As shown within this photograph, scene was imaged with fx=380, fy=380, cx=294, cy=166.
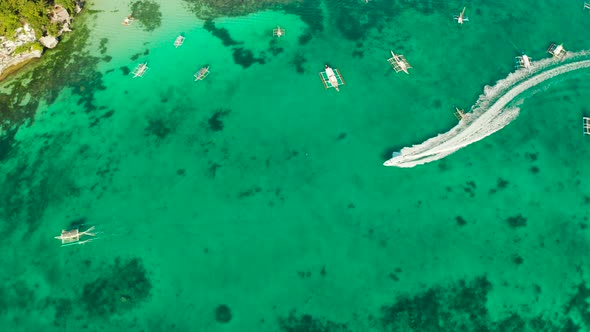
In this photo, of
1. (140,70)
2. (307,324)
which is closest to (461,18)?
(140,70)

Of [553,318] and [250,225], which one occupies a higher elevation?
[250,225]

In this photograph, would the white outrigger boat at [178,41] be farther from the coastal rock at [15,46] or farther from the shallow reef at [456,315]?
the shallow reef at [456,315]

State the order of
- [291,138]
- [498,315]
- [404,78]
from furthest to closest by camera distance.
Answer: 1. [404,78]
2. [291,138]
3. [498,315]

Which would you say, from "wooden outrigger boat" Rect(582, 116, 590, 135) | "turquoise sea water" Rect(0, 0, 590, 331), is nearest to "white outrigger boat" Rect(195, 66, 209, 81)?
"turquoise sea water" Rect(0, 0, 590, 331)

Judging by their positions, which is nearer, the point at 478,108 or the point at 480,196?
the point at 480,196

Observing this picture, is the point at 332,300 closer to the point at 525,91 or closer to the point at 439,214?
the point at 439,214

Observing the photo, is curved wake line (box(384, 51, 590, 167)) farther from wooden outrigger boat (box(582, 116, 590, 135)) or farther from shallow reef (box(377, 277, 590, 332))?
shallow reef (box(377, 277, 590, 332))

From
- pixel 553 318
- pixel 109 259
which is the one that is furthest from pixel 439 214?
pixel 109 259
